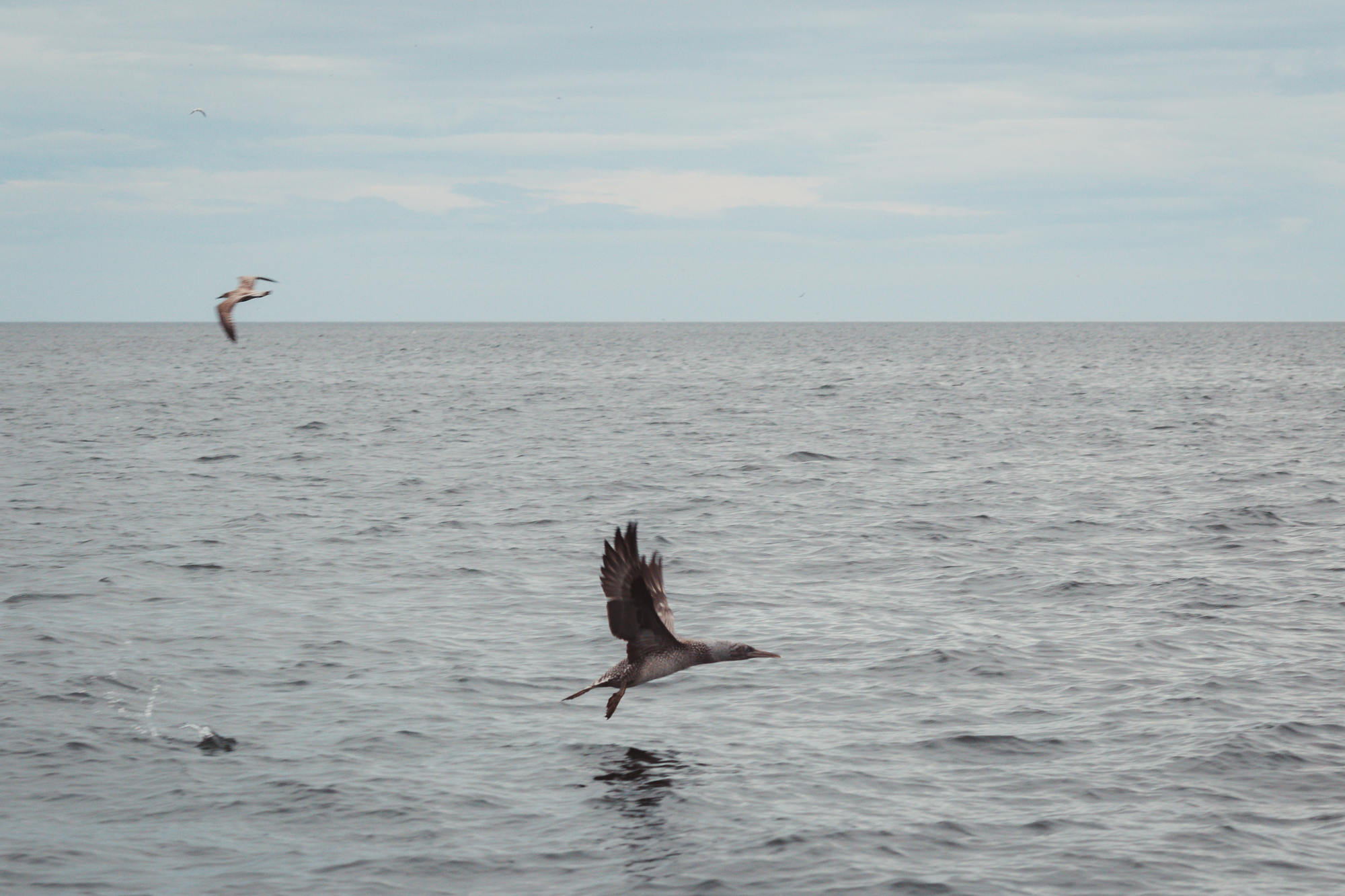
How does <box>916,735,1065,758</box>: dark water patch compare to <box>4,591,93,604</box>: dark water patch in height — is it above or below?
below

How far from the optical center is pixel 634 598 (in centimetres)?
1295

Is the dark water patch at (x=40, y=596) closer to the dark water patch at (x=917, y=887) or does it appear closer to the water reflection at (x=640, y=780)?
the water reflection at (x=640, y=780)

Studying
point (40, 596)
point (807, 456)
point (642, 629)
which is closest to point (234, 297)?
point (40, 596)

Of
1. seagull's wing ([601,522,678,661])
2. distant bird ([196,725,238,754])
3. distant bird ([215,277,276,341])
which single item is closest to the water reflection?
seagull's wing ([601,522,678,661])

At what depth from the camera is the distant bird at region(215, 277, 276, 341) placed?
20297 millimetres

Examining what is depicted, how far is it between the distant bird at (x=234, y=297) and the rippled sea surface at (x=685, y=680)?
4.38 metres

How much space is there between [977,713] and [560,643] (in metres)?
6.02

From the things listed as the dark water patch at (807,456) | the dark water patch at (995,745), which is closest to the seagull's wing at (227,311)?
the dark water patch at (995,745)

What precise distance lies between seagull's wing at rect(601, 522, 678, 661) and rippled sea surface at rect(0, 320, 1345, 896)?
1433 mm

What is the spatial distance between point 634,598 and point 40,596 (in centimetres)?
1301

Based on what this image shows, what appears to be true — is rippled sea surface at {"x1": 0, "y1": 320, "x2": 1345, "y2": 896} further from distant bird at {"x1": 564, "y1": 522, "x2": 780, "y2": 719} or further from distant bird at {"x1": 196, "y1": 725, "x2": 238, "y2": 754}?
distant bird at {"x1": 564, "y1": 522, "x2": 780, "y2": 719}

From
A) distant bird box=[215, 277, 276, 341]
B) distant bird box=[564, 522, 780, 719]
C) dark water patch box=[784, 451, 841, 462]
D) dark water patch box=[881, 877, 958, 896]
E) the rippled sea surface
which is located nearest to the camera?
dark water patch box=[881, 877, 958, 896]

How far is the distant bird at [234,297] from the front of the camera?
20297 millimetres

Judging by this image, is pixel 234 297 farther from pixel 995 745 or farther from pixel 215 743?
pixel 995 745
